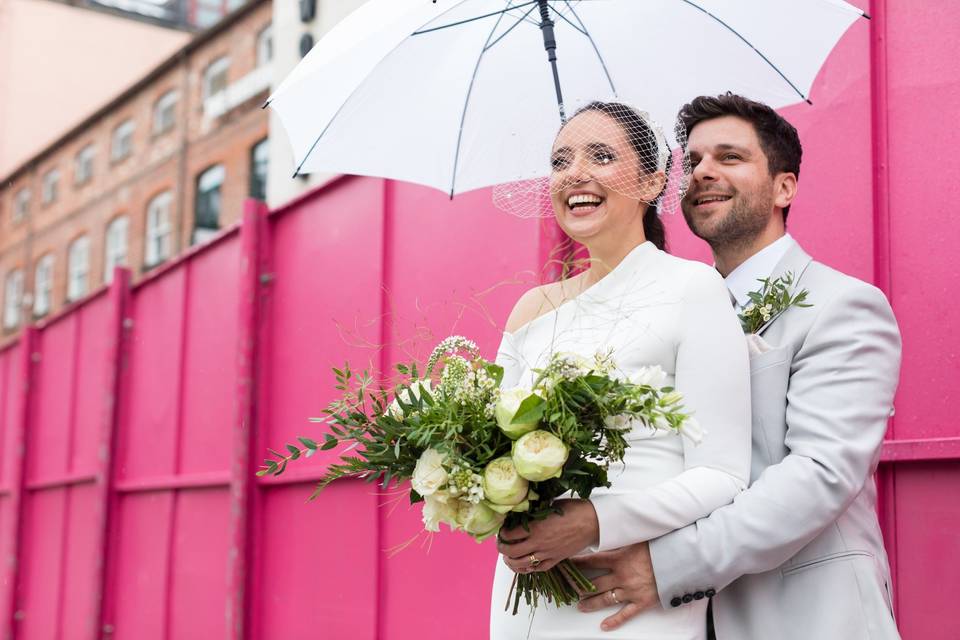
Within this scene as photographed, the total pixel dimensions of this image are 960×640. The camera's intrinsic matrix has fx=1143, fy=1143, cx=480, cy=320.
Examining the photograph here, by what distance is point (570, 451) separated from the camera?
2.11 m

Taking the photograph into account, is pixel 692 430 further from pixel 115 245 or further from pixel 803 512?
pixel 115 245

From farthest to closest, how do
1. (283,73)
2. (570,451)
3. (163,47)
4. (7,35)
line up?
(163,47), (7,35), (283,73), (570,451)

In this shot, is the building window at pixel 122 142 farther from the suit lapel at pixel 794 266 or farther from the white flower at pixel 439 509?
the white flower at pixel 439 509

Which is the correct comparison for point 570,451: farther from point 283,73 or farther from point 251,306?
point 283,73

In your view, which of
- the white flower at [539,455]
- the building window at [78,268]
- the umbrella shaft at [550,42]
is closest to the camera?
the white flower at [539,455]

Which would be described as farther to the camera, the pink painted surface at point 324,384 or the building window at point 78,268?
the building window at point 78,268

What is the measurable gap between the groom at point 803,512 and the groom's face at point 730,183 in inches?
10.4

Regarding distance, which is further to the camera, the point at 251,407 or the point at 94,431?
the point at 94,431

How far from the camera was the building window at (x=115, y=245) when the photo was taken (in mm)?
26781

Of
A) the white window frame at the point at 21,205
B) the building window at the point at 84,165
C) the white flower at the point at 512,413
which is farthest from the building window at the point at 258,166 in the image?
the white flower at the point at 512,413

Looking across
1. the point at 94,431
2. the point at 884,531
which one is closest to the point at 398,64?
the point at 884,531

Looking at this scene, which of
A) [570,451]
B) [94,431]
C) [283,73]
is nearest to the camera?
[570,451]

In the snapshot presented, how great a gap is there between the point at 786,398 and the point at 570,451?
1.78ft

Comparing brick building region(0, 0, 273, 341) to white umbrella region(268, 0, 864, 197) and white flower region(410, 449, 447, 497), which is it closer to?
white umbrella region(268, 0, 864, 197)
